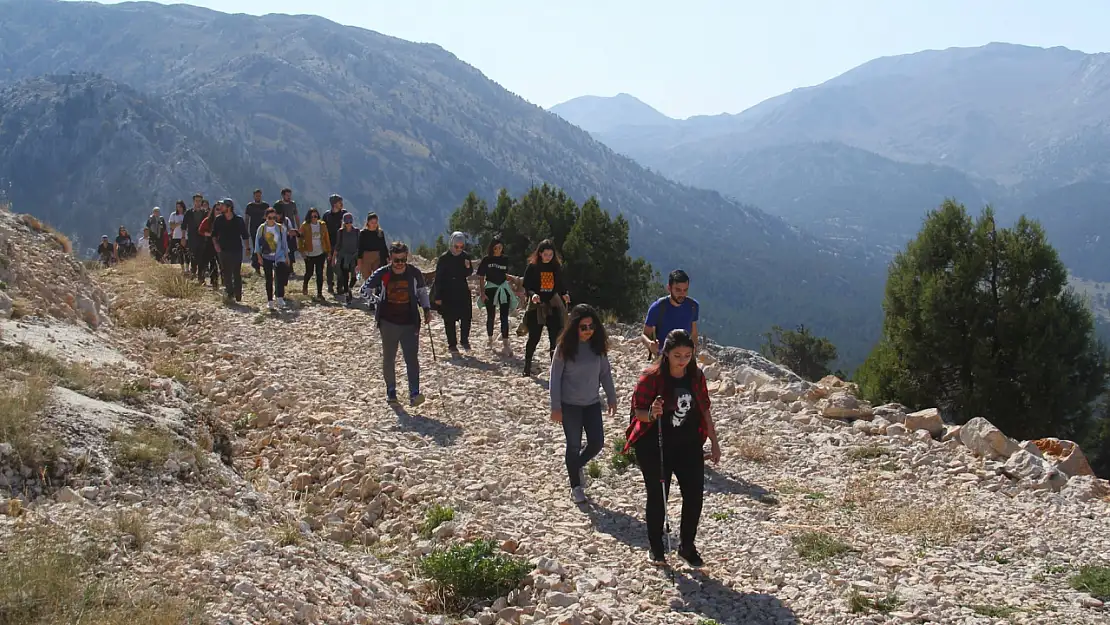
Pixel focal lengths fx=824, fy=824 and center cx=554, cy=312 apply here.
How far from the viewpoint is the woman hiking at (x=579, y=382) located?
7.57 m

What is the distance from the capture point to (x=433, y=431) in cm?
978

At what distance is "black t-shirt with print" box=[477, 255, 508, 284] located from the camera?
13.8m

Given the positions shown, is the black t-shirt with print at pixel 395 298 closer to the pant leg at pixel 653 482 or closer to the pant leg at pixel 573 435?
the pant leg at pixel 573 435

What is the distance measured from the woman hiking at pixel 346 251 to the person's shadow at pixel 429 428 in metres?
6.66

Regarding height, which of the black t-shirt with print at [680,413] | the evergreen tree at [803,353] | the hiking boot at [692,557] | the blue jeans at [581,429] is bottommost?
the evergreen tree at [803,353]

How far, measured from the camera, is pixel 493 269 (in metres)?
13.8

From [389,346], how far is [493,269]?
363 cm

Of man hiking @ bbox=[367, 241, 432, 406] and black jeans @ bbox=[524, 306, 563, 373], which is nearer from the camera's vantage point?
man hiking @ bbox=[367, 241, 432, 406]

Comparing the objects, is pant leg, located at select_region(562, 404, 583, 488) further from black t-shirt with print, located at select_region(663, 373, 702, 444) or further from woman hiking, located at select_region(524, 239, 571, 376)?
woman hiking, located at select_region(524, 239, 571, 376)

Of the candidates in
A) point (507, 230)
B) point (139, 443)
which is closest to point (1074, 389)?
point (139, 443)

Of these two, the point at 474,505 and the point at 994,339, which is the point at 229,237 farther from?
the point at 994,339

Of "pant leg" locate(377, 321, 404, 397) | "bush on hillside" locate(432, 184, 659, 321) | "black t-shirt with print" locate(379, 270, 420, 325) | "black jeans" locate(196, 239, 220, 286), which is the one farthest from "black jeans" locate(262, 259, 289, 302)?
"bush on hillside" locate(432, 184, 659, 321)

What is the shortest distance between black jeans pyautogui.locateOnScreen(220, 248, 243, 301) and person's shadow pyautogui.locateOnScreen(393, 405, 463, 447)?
7714 mm

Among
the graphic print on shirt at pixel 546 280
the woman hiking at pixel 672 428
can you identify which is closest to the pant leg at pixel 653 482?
the woman hiking at pixel 672 428
